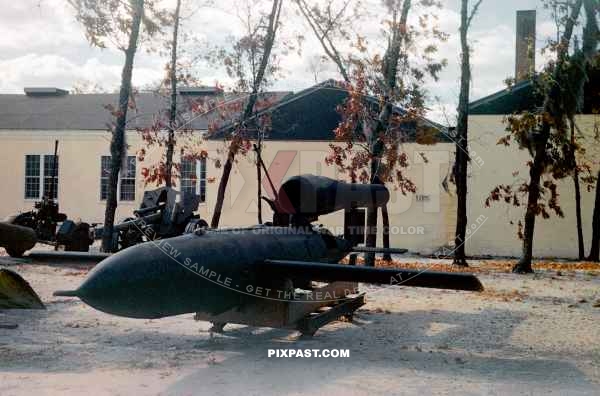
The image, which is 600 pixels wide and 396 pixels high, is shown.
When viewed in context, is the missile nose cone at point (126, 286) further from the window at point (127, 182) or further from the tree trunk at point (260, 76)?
the window at point (127, 182)

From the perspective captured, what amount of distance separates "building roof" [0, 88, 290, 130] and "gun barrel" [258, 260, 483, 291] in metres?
18.5

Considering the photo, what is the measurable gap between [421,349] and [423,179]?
15.4 meters

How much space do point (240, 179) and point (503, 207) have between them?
31.7ft

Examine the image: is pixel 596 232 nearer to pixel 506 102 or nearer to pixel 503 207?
pixel 503 207

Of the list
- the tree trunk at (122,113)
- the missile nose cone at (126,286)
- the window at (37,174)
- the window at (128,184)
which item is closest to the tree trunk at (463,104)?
the tree trunk at (122,113)

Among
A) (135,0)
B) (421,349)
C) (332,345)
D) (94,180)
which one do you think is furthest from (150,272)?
(94,180)

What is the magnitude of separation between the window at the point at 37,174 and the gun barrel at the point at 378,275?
22.6 meters

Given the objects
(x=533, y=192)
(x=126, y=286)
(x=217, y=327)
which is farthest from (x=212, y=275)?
(x=533, y=192)

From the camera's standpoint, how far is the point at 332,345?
8289 mm

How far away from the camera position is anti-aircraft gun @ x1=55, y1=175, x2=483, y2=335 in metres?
6.75

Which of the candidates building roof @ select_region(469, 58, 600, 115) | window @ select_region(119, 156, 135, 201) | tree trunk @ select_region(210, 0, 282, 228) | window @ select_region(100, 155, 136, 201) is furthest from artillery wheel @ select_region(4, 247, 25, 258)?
building roof @ select_region(469, 58, 600, 115)

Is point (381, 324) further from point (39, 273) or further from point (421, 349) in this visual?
point (39, 273)

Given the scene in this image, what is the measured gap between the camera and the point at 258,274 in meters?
8.12

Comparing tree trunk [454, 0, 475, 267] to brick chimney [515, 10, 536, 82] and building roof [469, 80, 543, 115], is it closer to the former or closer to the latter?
building roof [469, 80, 543, 115]
